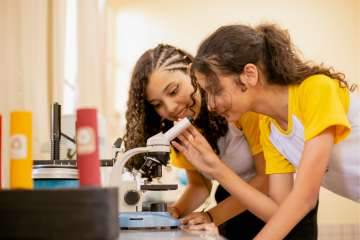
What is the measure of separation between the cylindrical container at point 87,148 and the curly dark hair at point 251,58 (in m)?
0.67

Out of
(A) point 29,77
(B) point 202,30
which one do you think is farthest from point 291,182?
(B) point 202,30

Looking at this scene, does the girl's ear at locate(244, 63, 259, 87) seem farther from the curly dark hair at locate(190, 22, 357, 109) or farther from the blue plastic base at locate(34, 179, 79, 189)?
the blue plastic base at locate(34, 179, 79, 189)

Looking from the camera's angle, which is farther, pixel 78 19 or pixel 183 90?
pixel 78 19

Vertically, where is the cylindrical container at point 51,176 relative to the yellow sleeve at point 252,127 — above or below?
below

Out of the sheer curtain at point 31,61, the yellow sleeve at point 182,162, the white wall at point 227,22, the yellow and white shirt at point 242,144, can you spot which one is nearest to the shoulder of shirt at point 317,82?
the yellow and white shirt at point 242,144

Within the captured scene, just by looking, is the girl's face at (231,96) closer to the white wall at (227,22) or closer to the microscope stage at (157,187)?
the microscope stage at (157,187)

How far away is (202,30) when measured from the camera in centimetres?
394

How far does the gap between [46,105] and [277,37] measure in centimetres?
133

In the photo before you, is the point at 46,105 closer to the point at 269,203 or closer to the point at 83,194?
the point at 269,203

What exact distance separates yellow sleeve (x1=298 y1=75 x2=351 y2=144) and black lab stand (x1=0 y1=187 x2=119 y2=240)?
0.66 meters

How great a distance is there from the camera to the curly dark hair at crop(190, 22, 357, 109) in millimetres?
1052

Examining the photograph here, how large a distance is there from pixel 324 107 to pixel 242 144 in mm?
550

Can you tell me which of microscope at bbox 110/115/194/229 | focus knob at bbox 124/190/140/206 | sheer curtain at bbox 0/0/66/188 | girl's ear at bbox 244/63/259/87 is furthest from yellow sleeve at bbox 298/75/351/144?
sheer curtain at bbox 0/0/66/188

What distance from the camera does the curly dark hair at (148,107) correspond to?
54.3 inches
